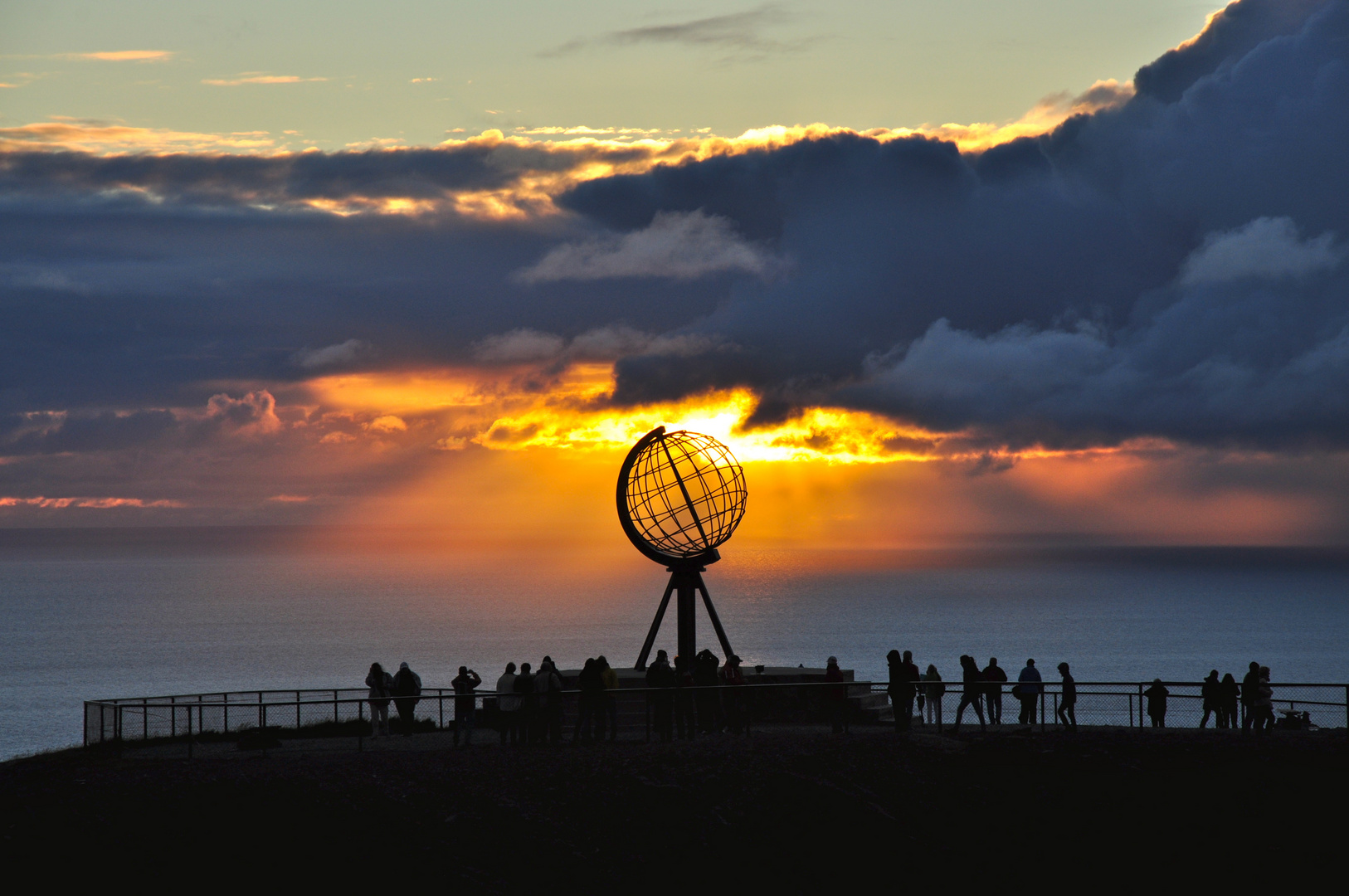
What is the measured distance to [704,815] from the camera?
2153 centimetres

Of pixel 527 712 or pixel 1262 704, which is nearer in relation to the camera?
pixel 527 712

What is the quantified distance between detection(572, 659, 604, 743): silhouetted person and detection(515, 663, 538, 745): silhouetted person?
0.75 m

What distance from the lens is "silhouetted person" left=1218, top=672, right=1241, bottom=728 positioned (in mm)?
25172

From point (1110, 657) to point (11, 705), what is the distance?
8982 centimetres

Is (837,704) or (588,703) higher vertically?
(588,703)

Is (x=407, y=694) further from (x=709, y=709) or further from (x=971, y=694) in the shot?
(x=971, y=694)

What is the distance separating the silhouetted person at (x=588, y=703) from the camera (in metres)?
24.0

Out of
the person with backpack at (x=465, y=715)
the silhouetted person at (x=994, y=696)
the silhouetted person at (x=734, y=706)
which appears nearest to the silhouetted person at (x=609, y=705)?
the silhouetted person at (x=734, y=706)

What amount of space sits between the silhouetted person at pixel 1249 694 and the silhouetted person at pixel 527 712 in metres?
12.9

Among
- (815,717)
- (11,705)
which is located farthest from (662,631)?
(815,717)

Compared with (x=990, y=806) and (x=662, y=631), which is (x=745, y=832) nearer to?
(x=990, y=806)

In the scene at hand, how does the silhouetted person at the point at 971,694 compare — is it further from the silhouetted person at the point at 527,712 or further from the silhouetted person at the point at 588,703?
the silhouetted person at the point at 527,712

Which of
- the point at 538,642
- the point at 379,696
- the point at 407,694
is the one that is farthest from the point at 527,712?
the point at 538,642

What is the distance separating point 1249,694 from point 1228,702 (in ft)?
2.45
